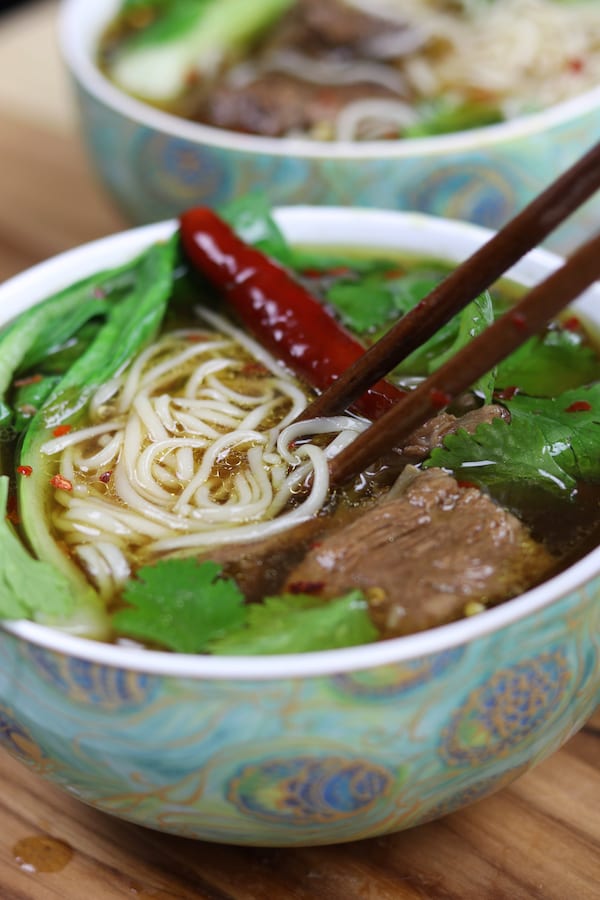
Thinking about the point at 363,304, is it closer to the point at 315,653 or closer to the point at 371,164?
the point at 371,164

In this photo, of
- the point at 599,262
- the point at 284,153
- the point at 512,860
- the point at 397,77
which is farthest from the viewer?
the point at 397,77

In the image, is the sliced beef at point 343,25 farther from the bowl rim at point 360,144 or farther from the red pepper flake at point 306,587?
the red pepper flake at point 306,587

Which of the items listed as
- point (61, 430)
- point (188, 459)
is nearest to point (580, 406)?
point (188, 459)

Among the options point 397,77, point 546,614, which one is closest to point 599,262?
point 546,614

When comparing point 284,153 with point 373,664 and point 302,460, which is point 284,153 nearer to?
point 302,460

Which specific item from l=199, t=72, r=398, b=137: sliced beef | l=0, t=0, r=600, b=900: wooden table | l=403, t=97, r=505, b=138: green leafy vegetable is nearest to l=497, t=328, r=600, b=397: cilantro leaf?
l=0, t=0, r=600, b=900: wooden table

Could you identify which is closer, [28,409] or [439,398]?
[439,398]
